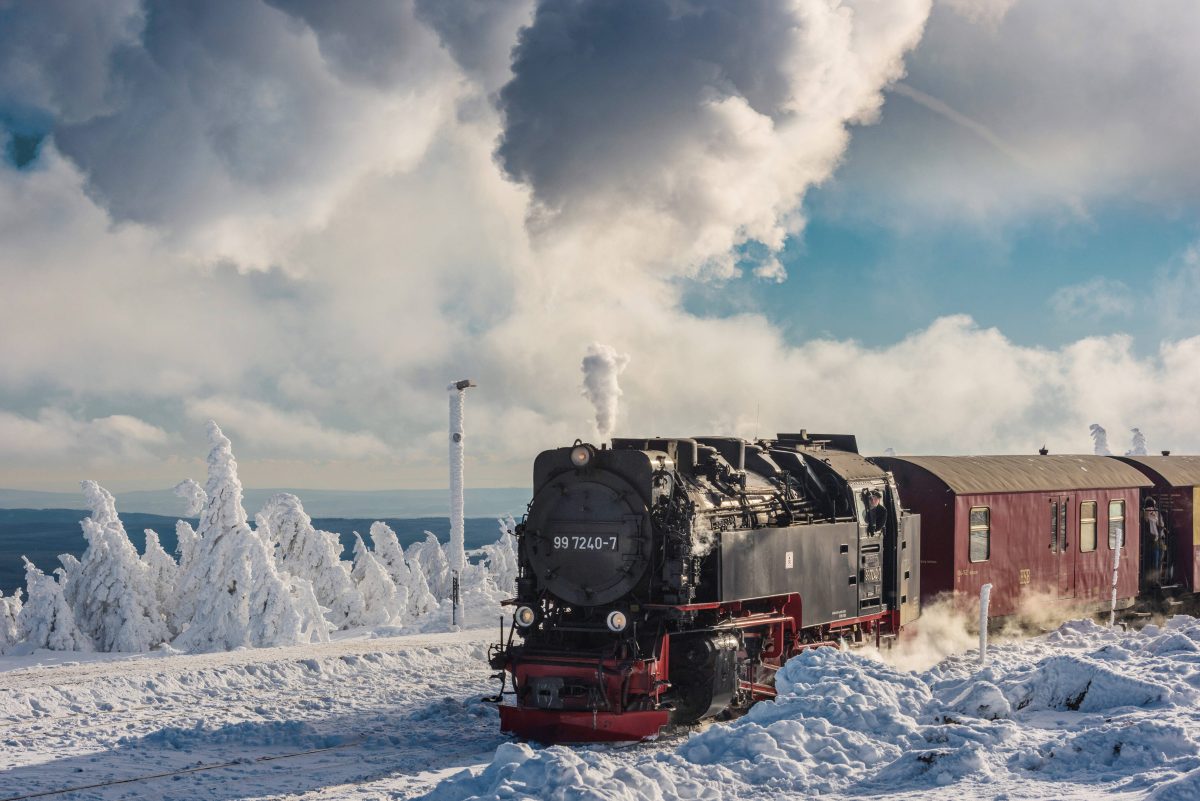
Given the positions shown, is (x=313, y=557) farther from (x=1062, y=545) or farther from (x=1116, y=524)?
(x=1116, y=524)

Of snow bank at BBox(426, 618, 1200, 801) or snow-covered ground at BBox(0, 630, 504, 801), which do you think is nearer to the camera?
snow bank at BBox(426, 618, 1200, 801)

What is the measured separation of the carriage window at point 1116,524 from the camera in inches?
837

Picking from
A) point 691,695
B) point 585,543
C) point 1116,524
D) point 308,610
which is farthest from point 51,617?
point 1116,524

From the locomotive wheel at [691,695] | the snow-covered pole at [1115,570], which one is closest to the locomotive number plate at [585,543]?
the locomotive wheel at [691,695]

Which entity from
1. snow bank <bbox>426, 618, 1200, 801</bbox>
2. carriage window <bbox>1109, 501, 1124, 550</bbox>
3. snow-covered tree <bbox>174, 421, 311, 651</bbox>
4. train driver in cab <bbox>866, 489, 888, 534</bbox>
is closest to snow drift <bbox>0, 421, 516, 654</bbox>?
snow-covered tree <bbox>174, 421, 311, 651</bbox>

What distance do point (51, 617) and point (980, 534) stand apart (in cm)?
2755

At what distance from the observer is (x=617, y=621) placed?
1177 cm

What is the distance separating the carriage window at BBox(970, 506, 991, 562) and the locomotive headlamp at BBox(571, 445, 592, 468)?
27.8 feet

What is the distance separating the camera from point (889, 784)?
924cm

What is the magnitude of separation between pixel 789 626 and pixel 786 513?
4.71 feet

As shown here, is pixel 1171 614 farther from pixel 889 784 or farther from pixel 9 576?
pixel 9 576

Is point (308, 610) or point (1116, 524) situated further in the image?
point (308, 610)

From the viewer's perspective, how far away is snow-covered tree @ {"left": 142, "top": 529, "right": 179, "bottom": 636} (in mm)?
34000

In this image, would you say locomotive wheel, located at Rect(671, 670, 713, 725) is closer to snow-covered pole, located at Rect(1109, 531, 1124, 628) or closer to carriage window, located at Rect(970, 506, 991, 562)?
carriage window, located at Rect(970, 506, 991, 562)
